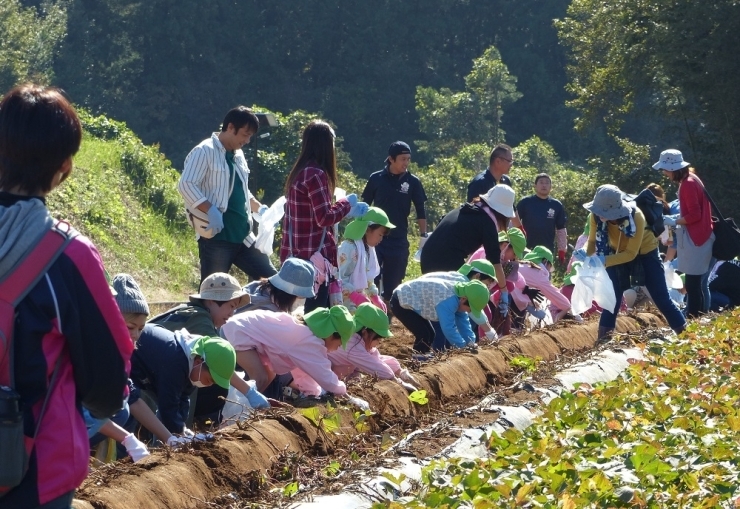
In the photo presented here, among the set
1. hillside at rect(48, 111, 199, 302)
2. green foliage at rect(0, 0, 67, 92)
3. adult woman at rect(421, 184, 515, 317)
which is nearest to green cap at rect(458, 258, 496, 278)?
adult woman at rect(421, 184, 515, 317)

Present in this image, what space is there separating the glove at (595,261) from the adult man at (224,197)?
3059mm

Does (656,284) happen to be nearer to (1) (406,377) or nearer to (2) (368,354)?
(1) (406,377)

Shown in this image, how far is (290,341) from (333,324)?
0.27m

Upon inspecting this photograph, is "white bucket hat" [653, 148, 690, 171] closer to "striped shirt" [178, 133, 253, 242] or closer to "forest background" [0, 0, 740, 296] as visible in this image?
"striped shirt" [178, 133, 253, 242]

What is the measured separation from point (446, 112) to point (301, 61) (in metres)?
11.7

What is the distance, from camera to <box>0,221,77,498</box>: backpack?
2.78m

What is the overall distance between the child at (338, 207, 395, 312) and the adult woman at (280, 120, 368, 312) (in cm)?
47

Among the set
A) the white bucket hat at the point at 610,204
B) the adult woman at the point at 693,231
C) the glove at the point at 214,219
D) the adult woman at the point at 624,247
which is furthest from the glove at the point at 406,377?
the adult woman at the point at 693,231

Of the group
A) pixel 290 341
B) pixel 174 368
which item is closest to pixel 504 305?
pixel 290 341

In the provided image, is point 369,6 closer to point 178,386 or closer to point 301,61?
point 301,61

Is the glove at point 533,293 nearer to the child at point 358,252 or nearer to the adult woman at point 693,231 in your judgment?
the adult woman at point 693,231

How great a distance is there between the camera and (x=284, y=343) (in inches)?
270

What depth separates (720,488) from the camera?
16.5 feet

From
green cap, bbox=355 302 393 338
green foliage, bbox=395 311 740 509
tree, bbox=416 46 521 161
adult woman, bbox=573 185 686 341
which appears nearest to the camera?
green foliage, bbox=395 311 740 509
